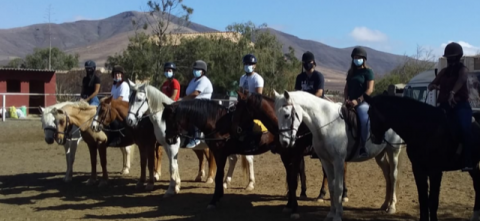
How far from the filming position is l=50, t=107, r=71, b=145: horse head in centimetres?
1057

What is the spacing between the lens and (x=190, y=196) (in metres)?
9.79

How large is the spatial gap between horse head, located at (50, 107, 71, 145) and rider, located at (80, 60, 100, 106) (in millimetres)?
1316

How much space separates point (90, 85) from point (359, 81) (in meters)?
6.94

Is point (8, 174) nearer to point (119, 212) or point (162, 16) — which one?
point (119, 212)

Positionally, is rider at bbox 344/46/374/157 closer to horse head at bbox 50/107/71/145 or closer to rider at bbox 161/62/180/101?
rider at bbox 161/62/180/101

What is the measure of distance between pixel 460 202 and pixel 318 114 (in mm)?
3611


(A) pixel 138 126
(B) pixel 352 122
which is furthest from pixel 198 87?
(B) pixel 352 122

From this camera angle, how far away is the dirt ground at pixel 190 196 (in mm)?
8297

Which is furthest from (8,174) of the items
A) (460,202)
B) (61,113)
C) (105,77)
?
(105,77)

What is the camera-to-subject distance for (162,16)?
40.8 meters

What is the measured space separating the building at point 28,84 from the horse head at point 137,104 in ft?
87.6

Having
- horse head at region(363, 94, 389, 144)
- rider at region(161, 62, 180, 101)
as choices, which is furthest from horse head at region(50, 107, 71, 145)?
horse head at region(363, 94, 389, 144)

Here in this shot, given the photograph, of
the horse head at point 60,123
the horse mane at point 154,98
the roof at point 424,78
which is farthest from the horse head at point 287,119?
the roof at point 424,78

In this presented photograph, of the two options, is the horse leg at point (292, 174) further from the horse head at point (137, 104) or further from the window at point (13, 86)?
the window at point (13, 86)
